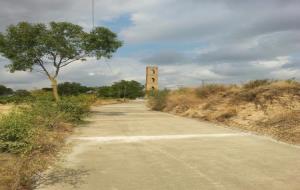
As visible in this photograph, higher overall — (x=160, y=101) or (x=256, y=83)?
(x=256, y=83)

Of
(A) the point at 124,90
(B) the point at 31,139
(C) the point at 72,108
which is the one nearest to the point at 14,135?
(B) the point at 31,139

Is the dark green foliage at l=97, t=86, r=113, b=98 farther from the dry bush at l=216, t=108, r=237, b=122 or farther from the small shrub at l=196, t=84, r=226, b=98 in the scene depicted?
the dry bush at l=216, t=108, r=237, b=122

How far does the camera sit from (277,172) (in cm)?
864

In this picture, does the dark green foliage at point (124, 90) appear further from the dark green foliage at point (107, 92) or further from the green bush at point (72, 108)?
the green bush at point (72, 108)

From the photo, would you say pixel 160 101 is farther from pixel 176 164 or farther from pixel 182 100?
pixel 176 164

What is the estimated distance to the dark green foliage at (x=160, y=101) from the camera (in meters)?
35.1

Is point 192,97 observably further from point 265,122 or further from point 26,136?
point 26,136

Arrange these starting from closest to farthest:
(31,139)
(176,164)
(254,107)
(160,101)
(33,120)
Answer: (176,164), (31,139), (33,120), (254,107), (160,101)

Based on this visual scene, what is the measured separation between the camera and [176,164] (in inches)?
373

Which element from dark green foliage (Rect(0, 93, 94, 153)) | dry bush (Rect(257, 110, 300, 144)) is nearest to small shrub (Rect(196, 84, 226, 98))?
dark green foliage (Rect(0, 93, 94, 153))

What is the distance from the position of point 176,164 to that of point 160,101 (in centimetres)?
2628

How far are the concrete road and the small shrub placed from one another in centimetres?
1351

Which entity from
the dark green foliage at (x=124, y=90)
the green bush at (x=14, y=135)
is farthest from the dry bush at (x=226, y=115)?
the dark green foliage at (x=124, y=90)

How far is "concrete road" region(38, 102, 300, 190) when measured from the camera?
7.68 metres
